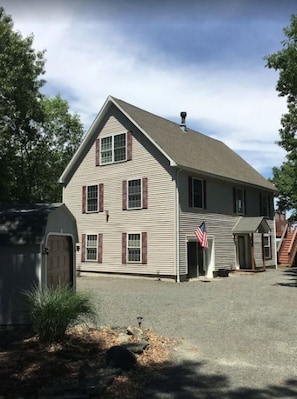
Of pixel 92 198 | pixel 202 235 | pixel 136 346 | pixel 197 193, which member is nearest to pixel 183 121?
pixel 197 193

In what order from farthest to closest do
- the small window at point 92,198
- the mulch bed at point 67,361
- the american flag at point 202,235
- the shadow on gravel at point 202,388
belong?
the small window at point 92,198 → the american flag at point 202,235 → the mulch bed at point 67,361 → the shadow on gravel at point 202,388

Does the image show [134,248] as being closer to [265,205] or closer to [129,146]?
[129,146]

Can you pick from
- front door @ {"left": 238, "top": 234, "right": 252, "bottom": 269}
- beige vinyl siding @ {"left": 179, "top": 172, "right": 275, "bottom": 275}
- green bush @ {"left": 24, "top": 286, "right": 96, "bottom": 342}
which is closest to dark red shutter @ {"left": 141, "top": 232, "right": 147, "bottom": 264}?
beige vinyl siding @ {"left": 179, "top": 172, "right": 275, "bottom": 275}

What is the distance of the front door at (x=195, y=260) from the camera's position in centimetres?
2177

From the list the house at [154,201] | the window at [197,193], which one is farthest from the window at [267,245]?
the window at [197,193]

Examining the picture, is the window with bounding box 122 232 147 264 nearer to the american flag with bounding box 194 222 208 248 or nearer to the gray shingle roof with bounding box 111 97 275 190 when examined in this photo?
the american flag with bounding box 194 222 208 248

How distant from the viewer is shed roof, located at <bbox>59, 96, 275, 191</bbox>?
22.0 meters

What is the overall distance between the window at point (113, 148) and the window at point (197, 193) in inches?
153

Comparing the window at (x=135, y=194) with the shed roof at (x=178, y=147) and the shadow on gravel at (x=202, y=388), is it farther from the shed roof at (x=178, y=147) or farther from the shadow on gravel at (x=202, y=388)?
the shadow on gravel at (x=202, y=388)

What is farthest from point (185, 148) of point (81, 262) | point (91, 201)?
point (81, 262)

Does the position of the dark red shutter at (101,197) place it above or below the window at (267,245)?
above

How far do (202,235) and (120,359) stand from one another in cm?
1567

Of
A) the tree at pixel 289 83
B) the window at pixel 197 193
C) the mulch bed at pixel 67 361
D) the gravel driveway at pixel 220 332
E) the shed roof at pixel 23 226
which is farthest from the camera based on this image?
the window at pixel 197 193

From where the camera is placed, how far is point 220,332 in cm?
887
